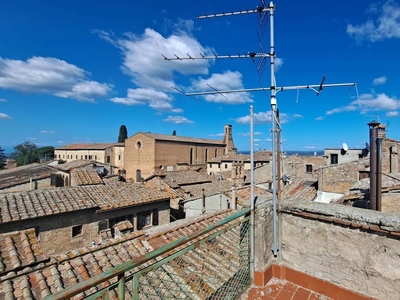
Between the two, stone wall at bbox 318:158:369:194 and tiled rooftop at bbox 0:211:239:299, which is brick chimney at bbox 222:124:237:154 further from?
tiled rooftop at bbox 0:211:239:299

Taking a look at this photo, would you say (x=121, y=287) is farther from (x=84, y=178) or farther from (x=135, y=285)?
(x=84, y=178)

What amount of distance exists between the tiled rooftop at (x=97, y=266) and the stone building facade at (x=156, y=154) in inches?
1133

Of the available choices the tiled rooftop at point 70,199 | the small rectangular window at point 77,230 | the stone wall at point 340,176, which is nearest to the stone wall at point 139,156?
the tiled rooftop at point 70,199

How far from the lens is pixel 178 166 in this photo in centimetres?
4206

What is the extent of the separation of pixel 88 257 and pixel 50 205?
21.3ft

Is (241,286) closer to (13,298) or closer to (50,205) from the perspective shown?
(13,298)

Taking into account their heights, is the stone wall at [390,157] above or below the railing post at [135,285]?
above

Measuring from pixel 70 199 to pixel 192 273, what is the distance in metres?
10.3

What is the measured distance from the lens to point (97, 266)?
5371 mm

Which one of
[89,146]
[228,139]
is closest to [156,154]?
[89,146]

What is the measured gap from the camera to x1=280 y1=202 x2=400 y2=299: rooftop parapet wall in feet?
8.24

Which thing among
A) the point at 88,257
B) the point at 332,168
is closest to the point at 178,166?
the point at 332,168

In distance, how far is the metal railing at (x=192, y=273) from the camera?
5.14 feet

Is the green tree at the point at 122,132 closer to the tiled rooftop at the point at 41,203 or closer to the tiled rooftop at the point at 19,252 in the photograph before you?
the tiled rooftop at the point at 41,203
